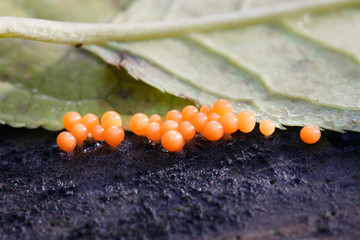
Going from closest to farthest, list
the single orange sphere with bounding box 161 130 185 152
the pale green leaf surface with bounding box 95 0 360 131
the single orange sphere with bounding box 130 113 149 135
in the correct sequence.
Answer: the single orange sphere with bounding box 161 130 185 152 < the single orange sphere with bounding box 130 113 149 135 < the pale green leaf surface with bounding box 95 0 360 131

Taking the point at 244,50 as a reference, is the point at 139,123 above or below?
below

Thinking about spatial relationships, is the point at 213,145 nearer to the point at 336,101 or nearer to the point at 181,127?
the point at 181,127

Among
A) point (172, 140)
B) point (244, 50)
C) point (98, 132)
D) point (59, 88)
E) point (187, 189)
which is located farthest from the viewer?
point (244, 50)

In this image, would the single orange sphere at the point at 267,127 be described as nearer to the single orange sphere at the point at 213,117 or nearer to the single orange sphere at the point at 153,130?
the single orange sphere at the point at 213,117

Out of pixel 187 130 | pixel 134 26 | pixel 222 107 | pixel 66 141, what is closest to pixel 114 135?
pixel 66 141

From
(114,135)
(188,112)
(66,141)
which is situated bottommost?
(66,141)

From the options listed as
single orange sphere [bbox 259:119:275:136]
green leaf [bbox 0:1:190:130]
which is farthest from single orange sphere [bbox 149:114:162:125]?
single orange sphere [bbox 259:119:275:136]

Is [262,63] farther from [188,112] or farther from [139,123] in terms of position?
[139,123]

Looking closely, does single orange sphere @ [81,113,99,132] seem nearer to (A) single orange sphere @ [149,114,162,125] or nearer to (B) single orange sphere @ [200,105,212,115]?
(A) single orange sphere @ [149,114,162,125]
